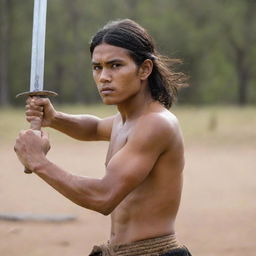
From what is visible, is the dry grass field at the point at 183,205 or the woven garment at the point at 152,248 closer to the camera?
the woven garment at the point at 152,248

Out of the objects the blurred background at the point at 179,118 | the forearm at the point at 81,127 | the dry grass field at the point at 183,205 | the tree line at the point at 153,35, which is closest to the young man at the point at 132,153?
the forearm at the point at 81,127

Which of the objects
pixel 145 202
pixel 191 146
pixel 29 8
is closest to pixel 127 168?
pixel 145 202

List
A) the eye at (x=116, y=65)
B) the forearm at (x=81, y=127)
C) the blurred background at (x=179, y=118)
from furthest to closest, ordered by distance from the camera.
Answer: the blurred background at (x=179, y=118) < the forearm at (x=81, y=127) < the eye at (x=116, y=65)

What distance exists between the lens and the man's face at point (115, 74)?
279 cm

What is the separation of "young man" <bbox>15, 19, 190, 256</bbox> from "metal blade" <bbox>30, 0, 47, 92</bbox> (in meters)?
0.08

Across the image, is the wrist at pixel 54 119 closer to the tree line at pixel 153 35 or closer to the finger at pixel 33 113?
the finger at pixel 33 113

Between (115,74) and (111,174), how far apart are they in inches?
16.4

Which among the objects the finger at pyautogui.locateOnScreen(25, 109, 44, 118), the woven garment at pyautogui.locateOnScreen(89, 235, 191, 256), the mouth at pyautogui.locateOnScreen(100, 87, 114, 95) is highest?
the mouth at pyautogui.locateOnScreen(100, 87, 114, 95)

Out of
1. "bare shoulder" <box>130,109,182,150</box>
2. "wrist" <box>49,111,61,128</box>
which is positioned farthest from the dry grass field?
"bare shoulder" <box>130,109,182,150</box>

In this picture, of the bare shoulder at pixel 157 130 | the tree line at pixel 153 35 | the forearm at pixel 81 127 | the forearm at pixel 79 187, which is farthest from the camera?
the tree line at pixel 153 35

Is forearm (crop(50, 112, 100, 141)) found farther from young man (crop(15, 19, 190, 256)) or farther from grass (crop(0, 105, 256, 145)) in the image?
grass (crop(0, 105, 256, 145))

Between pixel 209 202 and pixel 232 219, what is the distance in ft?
3.27

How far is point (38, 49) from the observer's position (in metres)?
2.87

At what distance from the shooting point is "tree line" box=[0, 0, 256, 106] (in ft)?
111
